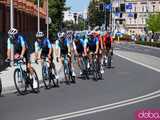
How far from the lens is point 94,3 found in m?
180

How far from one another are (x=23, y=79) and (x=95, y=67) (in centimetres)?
548

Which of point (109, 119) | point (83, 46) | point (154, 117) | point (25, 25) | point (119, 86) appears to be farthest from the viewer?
point (25, 25)

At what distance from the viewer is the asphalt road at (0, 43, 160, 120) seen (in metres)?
13.5

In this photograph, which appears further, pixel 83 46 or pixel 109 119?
pixel 83 46

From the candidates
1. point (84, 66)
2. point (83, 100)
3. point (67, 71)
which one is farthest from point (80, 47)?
point (83, 100)

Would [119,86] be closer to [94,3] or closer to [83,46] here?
[83,46]

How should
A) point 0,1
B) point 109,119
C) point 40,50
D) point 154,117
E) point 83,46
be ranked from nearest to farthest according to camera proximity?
point 154,117 → point 109,119 → point 40,50 → point 83,46 → point 0,1

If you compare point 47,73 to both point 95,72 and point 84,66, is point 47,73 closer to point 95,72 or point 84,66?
point 95,72

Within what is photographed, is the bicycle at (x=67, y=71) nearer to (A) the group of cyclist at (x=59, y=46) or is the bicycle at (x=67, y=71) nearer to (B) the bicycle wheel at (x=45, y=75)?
(A) the group of cyclist at (x=59, y=46)

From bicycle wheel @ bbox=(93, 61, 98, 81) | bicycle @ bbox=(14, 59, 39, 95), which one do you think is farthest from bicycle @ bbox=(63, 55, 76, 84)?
bicycle @ bbox=(14, 59, 39, 95)

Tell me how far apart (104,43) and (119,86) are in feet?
29.4

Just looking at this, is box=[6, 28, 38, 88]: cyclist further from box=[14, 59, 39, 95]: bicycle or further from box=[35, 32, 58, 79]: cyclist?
box=[35, 32, 58, 79]: cyclist

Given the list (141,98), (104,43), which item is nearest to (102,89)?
(141,98)

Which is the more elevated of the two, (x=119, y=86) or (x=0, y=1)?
(x=0, y=1)
